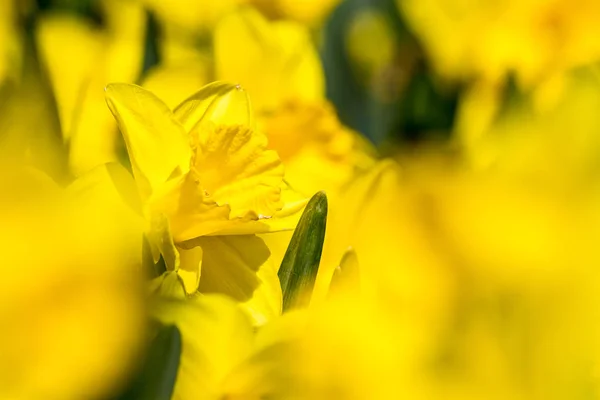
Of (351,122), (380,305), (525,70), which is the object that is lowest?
(351,122)

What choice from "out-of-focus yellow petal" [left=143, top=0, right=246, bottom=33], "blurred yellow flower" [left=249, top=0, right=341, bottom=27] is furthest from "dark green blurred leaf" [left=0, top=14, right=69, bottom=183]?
"blurred yellow flower" [left=249, top=0, right=341, bottom=27]

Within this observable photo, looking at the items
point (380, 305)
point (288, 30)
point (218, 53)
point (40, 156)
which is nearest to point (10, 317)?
point (380, 305)

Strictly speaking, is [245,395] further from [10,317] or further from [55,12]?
[55,12]

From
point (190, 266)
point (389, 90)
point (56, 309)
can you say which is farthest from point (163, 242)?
point (389, 90)

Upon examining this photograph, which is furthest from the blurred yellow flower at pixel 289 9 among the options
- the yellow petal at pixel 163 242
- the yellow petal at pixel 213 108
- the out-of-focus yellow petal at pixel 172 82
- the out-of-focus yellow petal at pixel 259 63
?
the yellow petal at pixel 163 242

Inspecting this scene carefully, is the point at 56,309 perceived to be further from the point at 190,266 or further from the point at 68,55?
the point at 68,55

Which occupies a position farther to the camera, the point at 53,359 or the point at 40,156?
the point at 40,156
